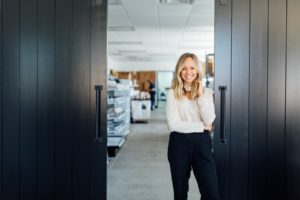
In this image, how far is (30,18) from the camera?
318 cm

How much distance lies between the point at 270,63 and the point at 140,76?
17.9m

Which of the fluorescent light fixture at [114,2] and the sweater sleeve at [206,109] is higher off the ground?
the fluorescent light fixture at [114,2]

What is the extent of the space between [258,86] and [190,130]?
2.95ft

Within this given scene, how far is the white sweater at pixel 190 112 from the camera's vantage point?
259 centimetres

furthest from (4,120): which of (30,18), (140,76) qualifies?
(140,76)

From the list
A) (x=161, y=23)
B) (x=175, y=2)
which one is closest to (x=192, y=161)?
(x=175, y=2)

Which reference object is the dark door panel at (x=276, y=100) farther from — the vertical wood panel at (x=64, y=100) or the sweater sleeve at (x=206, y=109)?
the vertical wood panel at (x=64, y=100)

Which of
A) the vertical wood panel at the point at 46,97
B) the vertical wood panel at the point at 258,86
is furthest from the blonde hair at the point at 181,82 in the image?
the vertical wood panel at the point at 46,97

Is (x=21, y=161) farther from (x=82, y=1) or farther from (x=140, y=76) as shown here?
(x=140, y=76)

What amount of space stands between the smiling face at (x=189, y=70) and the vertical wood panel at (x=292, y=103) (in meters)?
0.94

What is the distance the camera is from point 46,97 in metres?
3.18

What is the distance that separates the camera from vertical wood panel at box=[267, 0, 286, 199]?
3053mm

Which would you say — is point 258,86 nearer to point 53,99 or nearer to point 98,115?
point 98,115

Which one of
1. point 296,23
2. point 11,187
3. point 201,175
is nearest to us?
point 201,175
